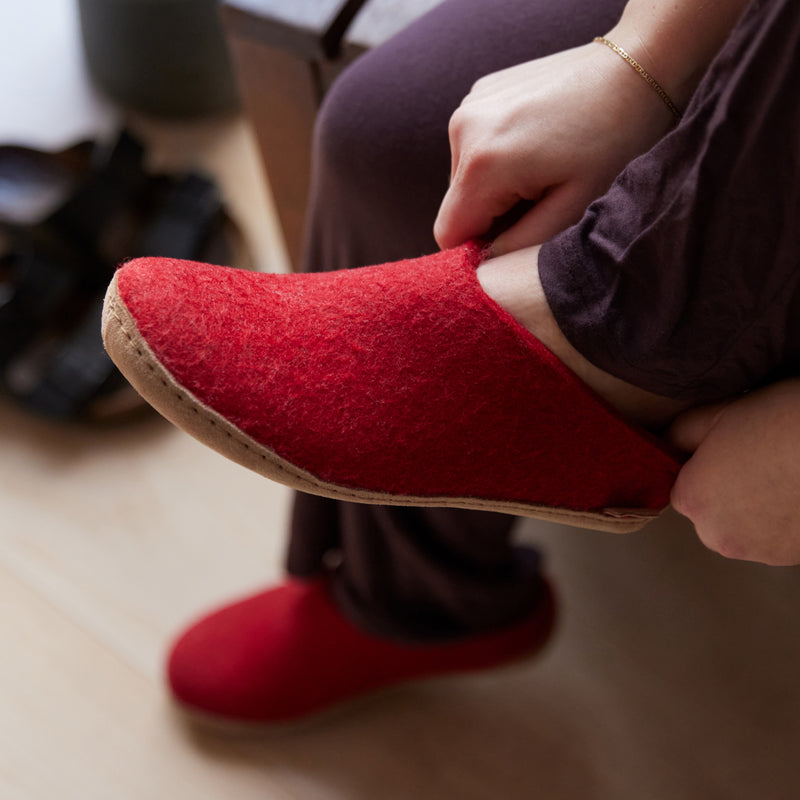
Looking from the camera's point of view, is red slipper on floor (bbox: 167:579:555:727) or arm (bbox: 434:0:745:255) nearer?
arm (bbox: 434:0:745:255)

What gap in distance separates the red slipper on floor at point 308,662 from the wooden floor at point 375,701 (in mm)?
39

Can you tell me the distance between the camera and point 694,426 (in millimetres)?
471

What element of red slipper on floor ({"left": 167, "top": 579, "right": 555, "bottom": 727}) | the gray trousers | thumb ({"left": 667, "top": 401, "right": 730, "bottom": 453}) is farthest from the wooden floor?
thumb ({"left": 667, "top": 401, "right": 730, "bottom": 453})

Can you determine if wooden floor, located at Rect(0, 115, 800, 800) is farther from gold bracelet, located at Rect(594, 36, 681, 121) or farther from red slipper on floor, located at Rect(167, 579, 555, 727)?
gold bracelet, located at Rect(594, 36, 681, 121)

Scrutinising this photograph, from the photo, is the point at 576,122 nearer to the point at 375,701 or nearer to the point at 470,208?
the point at 470,208

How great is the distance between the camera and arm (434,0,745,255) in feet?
1.43

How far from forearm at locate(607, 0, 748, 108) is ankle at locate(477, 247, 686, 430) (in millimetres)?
113

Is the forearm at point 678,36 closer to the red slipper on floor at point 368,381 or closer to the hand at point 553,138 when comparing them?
the hand at point 553,138

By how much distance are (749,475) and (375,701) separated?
541 millimetres

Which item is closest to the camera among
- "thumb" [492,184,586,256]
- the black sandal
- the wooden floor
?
"thumb" [492,184,586,256]

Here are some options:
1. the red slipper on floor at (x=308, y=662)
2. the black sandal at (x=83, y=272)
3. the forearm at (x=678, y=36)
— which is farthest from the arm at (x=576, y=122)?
the black sandal at (x=83, y=272)

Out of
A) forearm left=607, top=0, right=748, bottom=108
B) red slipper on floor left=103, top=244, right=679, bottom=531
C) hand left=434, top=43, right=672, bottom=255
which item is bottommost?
red slipper on floor left=103, top=244, right=679, bottom=531

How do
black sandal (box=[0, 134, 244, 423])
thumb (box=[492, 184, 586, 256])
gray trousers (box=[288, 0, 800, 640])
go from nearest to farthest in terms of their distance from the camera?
gray trousers (box=[288, 0, 800, 640])
thumb (box=[492, 184, 586, 256])
black sandal (box=[0, 134, 244, 423])

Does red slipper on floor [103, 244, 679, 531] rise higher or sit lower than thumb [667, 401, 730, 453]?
higher
